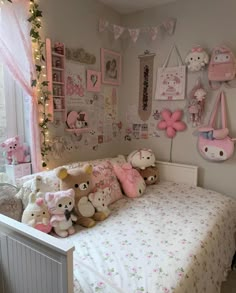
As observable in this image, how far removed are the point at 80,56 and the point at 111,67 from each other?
20.1 inches

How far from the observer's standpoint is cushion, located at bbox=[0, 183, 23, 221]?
1.53m

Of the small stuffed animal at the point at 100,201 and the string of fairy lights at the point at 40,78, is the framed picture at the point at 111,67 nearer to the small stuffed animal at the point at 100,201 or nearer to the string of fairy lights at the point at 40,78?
the string of fairy lights at the point at 40,78

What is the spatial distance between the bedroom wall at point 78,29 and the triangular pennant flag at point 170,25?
60 cm

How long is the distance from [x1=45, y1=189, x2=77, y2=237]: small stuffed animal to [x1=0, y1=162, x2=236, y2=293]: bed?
0.09 meters

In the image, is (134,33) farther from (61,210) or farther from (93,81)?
(61,210)

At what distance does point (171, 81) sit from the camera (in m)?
2.56

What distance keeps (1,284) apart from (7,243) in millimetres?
270

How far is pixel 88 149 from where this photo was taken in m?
2.57

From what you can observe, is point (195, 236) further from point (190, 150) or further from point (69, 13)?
point (69, 13)

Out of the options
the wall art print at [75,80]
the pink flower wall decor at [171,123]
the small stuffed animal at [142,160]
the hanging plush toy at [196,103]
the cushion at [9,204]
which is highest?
the wall art print at [75,80]

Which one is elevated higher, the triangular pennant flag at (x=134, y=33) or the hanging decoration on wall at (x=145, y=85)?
the triangular pennant flag at (x=134, y=33)

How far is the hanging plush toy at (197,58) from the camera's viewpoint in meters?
2.30

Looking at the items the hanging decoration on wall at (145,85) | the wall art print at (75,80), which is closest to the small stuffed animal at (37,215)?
the wall art print at (75,80)

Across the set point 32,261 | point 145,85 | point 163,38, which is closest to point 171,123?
point 145,85
